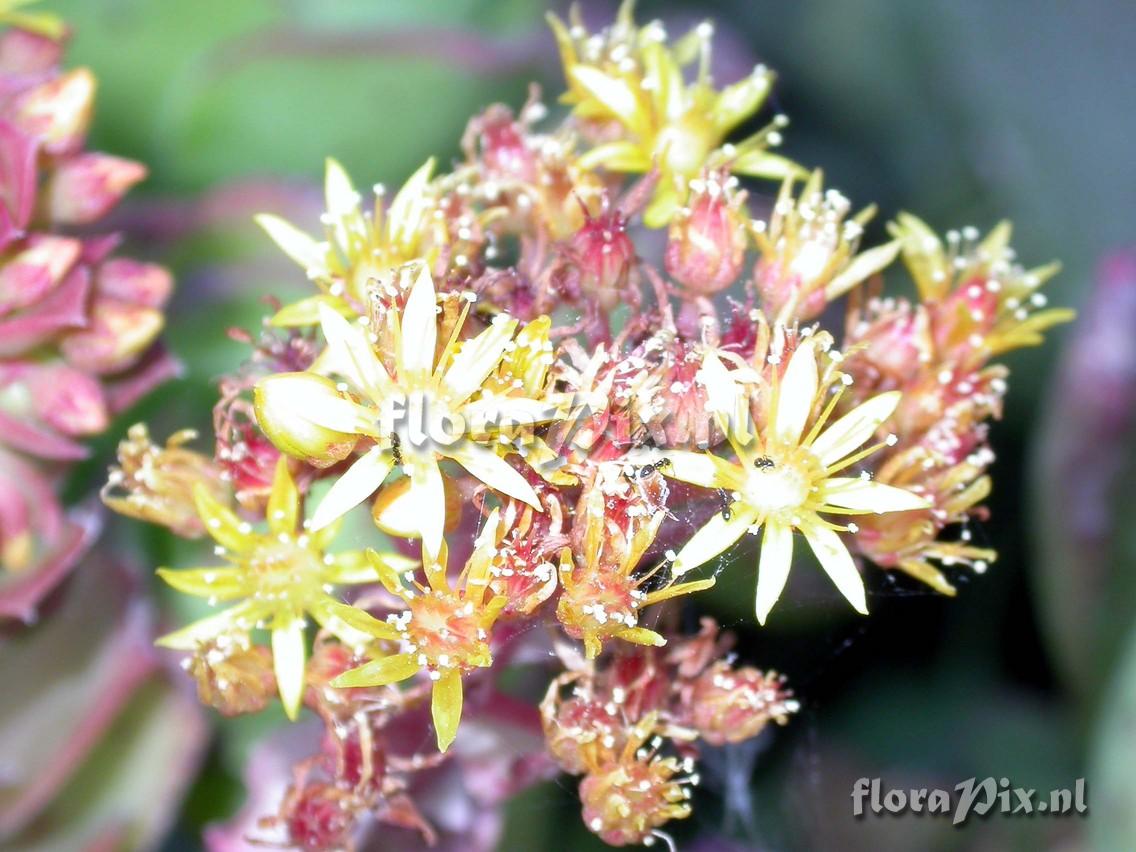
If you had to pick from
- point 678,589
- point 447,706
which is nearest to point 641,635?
point 678,589

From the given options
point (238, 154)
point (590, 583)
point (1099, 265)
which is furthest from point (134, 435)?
point (1099, 265)

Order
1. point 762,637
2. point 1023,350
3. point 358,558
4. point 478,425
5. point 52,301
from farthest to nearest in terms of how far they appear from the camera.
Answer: point 1023,350 → point 762,637 → point 52,301 → point 358,558 → point 478,425

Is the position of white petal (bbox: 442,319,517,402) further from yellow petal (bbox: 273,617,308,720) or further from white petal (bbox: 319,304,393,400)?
yellow petal (bbox: 273,617,308,720)

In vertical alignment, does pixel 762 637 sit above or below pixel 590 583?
above

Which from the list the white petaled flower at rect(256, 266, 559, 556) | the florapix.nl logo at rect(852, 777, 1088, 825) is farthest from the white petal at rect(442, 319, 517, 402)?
the florapix.nl logo at rect(852, 777, 1088, 825)

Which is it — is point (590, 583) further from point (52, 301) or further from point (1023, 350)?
point (1023, 350)

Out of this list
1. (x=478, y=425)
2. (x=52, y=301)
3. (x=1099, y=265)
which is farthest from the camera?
(x=1099, y=265)
